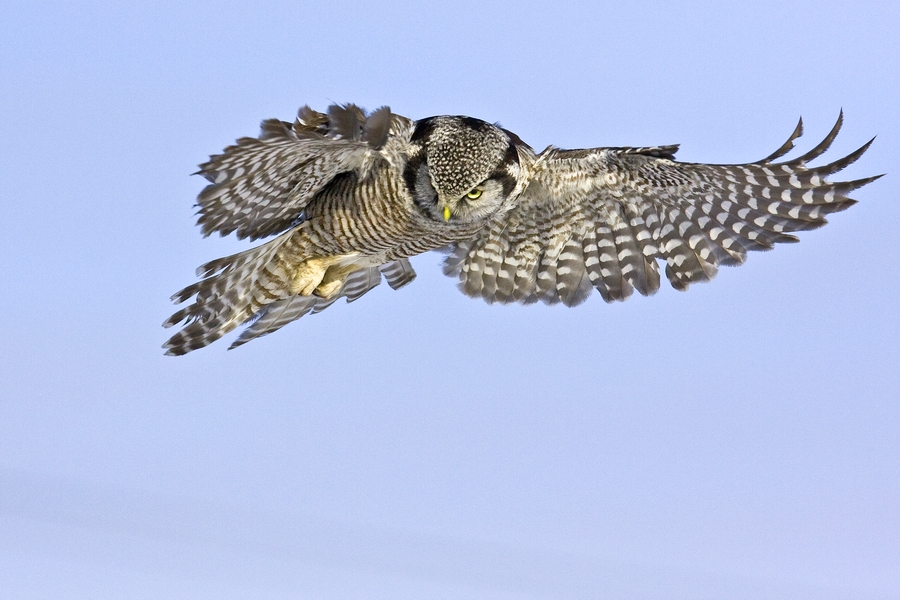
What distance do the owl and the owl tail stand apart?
14mm

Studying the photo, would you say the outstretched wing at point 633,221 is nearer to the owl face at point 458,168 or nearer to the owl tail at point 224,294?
the owl face at point 458,168

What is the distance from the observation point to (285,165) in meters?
9.07

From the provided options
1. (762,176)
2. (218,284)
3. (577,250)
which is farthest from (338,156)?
(762,176)

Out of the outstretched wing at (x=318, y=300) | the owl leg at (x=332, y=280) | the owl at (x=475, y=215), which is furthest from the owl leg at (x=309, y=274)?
the outstretched wing at (x=318, y=300)

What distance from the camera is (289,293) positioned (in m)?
10.9

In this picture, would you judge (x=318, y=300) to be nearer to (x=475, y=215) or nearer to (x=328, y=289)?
(x=328, y=289)

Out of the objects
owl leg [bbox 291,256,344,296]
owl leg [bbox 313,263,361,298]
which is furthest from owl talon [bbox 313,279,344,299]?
owl leg [bbox 291,256,344,296]

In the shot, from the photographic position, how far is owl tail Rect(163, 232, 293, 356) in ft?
33.9

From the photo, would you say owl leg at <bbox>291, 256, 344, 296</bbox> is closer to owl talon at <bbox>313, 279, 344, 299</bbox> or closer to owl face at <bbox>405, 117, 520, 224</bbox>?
owl talon at <bbox>313, 279, 344, 299</bbox>

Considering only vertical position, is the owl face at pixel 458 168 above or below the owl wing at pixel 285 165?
above

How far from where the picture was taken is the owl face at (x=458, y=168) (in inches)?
371

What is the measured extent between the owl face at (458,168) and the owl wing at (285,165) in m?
0.37

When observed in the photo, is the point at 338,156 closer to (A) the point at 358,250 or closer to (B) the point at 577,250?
(A) the point at 358,250

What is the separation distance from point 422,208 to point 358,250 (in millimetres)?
1022
